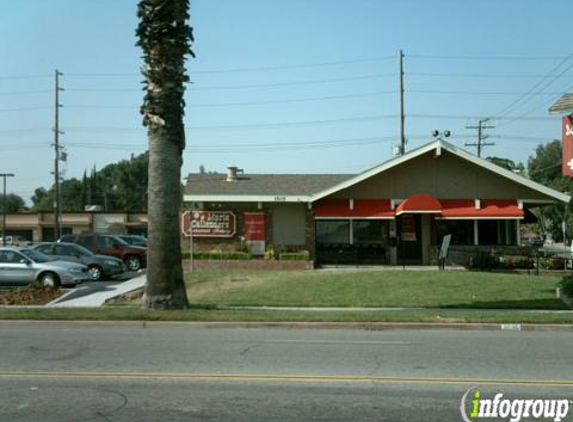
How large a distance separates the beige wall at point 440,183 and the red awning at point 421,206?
1864 millimetres

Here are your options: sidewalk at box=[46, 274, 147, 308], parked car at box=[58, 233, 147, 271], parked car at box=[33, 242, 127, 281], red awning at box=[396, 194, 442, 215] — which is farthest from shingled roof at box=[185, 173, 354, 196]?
sidewalk at box=[46, 274, 147, 308]

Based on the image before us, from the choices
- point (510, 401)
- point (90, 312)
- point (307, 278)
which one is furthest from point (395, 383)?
point (307, 278)

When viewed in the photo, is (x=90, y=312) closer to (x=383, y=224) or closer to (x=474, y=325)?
(x=474, y=325)

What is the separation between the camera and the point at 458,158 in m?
31.0

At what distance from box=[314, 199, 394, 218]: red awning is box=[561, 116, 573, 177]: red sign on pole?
12.3 metres

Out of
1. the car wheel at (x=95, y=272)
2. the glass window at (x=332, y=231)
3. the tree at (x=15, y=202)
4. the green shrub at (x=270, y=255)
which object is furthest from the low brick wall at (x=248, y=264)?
the tree at (x=15, y=202)

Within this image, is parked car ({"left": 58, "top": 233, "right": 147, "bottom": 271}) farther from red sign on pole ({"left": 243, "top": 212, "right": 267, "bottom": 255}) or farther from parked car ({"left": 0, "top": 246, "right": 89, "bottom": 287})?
parked car ({"left": 0, "top": 246, "right": 89, "bottom": 287})

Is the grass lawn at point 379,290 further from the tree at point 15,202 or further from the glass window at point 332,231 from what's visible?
the tree at point 15,202

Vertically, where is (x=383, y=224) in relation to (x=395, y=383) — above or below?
above

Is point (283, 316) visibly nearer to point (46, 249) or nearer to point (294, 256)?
point (294, 256)

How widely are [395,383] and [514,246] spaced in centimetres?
2425

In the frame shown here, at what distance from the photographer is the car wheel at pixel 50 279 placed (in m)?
23.0

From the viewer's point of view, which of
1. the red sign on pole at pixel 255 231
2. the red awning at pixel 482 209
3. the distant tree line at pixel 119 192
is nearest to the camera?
the red awning at pixel 482 209

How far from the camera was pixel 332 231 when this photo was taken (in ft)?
103
